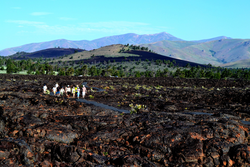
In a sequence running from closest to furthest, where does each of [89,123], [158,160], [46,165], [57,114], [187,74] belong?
1. [46,165]
2. [158,160]
3. [89,123]
4. [57,114]
5. [187,74]

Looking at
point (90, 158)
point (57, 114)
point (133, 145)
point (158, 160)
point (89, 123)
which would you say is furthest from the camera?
point (57, 114)

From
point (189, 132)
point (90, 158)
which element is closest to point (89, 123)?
point (90, 158)

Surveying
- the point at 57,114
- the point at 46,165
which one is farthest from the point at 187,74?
the point at 46,165

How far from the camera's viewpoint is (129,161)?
41.6 ft

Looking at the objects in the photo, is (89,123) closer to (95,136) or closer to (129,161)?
(95,136)

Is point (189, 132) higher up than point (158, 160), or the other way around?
point (189, 132)

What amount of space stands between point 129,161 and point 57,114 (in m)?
12.2

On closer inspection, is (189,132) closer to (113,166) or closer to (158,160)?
(158,160)

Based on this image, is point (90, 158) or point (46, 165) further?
point (90, 158)

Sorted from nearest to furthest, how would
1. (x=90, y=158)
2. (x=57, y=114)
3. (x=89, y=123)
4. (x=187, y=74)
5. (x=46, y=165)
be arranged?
(x=46, y=165) < (x=90, y=158) < (x=89, y=123) < (x=57, y=114) < (x=187, y=74)

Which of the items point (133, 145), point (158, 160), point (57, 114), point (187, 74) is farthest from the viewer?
point (187, 74)

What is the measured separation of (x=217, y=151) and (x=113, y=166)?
618 centimetres

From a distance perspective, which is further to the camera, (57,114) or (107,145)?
(57,114)

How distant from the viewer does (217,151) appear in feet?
47.3
